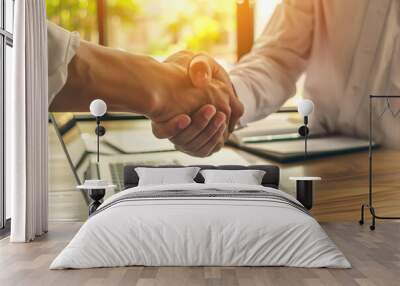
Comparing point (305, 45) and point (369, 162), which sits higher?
point (305, 45)

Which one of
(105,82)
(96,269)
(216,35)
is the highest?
(216,35)

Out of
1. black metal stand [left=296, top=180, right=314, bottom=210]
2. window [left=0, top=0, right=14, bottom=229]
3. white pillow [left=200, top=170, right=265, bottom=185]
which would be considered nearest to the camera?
window [left=0, top=0, right=14, bottom=229]

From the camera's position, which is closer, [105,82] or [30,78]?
[30,78]

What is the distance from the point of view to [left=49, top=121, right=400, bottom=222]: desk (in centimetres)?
784

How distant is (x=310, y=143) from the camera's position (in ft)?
25.8

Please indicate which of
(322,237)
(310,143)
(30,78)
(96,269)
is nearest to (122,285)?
(96,269)

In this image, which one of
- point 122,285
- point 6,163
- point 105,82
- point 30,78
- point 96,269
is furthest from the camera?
point 105,82

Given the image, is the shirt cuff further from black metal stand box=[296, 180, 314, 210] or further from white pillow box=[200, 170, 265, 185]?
black metal stand box=[296, 180, 314, 210]

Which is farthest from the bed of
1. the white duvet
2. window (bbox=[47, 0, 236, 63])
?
window (bbox=[47, 0, 236, 63])

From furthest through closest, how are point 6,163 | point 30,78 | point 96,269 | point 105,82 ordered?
1. point 105,82
2. point 6,163
3. point 30,78
4. point 96,269

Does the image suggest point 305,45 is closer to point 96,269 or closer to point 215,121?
point 215,121

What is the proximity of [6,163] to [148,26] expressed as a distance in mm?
2406

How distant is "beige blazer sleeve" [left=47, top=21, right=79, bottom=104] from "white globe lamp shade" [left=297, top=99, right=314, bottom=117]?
2.73 m

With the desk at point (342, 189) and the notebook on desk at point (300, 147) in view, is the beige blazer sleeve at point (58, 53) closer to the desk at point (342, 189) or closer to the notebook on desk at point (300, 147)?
the desk at point (342, 189)
